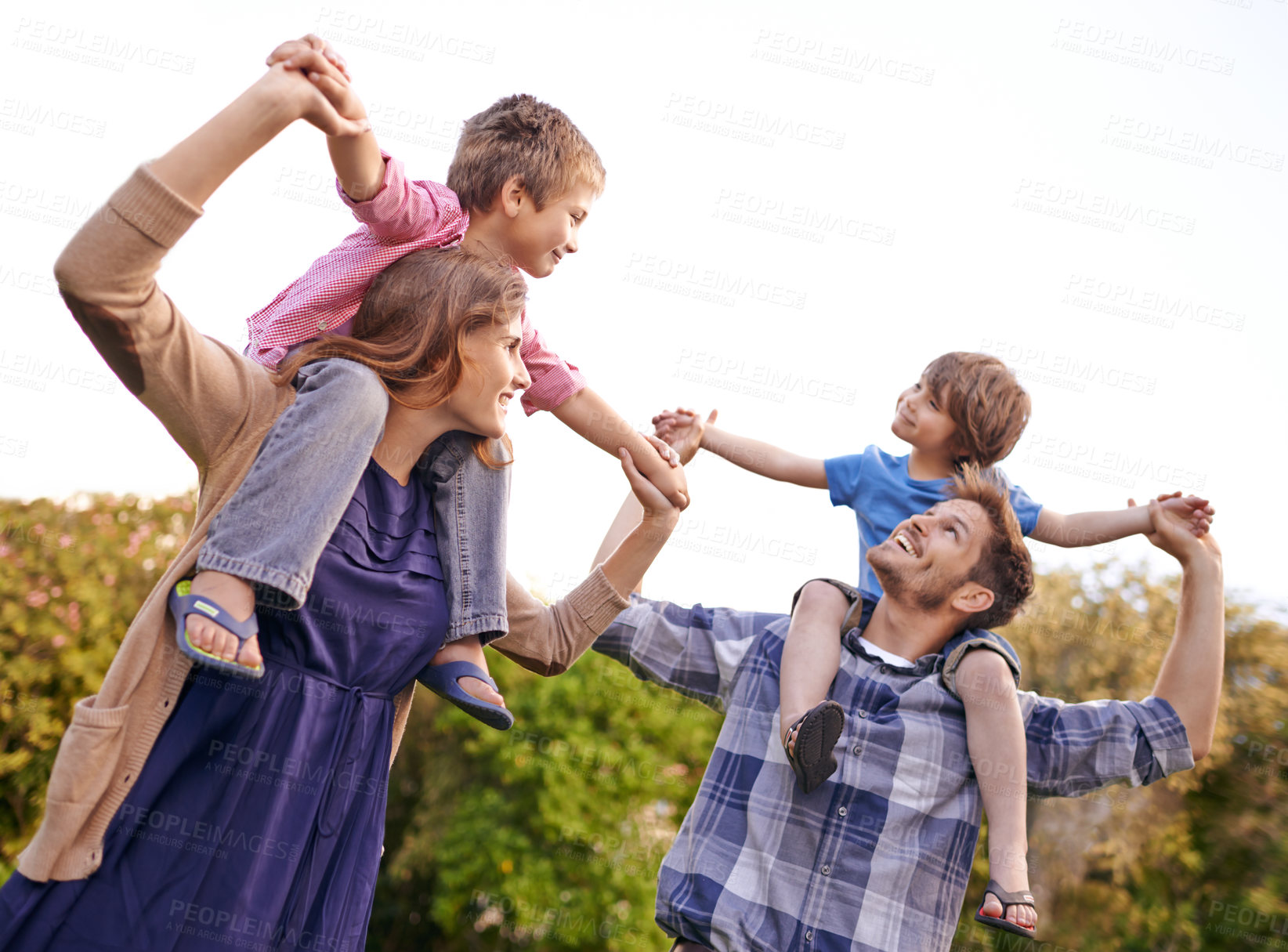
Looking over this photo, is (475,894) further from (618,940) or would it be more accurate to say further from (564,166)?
(564,166)

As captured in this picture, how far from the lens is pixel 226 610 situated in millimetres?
1607

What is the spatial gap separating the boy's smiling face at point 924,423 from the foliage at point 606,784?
11.6 feet

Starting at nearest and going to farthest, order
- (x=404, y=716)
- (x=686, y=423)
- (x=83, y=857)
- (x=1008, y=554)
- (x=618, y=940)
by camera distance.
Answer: (x=83, y=857) → (x=404, y=716) → (x=1008, y=554) → (x=686, y=423) → (x=618, y=940)

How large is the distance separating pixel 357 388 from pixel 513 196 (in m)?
0.91

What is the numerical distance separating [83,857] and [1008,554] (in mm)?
2301

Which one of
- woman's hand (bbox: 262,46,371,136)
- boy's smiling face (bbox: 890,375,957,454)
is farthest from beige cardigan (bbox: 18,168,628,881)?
boy's smiling face (bbox: 890,375,957,454)

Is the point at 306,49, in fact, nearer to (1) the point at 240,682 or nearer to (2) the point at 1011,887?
(1) the point at 240,682

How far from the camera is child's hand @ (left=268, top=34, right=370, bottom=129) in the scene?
5.26ft

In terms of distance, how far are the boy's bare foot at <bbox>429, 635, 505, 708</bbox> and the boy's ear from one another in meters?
1.10

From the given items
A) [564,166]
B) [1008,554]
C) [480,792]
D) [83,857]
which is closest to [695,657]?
[1008,554]

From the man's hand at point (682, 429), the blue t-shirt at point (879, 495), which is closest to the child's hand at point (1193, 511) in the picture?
the blue t-shirt at point (879, 495)

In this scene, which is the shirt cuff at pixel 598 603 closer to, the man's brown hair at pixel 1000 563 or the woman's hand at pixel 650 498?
the woman's hand at pixel 650 498

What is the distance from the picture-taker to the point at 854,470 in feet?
10.6

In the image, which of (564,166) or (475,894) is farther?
(475,894)
